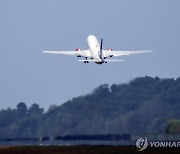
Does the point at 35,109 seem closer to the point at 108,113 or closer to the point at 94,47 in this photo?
the point at 94,47

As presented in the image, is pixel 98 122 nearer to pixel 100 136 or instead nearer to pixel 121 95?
pixel 100 136

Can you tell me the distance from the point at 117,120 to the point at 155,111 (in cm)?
628

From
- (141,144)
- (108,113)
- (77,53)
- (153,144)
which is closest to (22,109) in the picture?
(77,53)

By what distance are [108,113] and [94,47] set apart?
34.6 metres

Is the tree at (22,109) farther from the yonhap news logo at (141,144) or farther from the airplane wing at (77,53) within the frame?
the yonhap news logo at (141,144)

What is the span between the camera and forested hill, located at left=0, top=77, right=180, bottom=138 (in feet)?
460

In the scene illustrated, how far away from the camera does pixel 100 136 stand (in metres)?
136

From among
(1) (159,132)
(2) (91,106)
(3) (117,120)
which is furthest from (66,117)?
(1) (159,132)

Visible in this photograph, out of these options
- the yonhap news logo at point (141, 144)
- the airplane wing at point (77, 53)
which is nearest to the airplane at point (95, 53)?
the airplane wing at point (77, 53)

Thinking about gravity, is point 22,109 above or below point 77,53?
below

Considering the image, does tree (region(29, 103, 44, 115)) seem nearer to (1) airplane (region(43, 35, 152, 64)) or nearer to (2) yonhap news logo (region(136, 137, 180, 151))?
(1) airplane (region(43, 35, 152, 64))

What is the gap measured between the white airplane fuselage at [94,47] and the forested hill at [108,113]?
838cm

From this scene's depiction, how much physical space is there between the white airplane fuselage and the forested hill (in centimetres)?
838

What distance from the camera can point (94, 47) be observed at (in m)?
181
